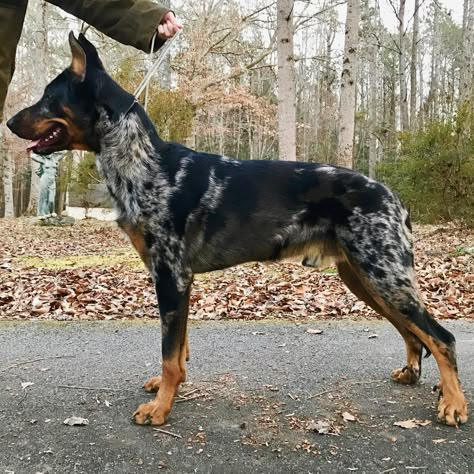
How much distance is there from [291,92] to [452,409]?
35.6 feet

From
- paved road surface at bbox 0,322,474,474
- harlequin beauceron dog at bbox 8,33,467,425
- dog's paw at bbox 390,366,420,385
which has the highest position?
harlequin beauceron dog at bbox 8,33,467,425

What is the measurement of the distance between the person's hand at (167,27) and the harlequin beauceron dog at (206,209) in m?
0.50

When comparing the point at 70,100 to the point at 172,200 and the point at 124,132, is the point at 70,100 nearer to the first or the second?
the point at 124,132

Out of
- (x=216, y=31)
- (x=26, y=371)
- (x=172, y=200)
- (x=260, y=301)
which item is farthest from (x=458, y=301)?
(x=216, y=31)

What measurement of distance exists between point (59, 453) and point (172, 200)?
5.37 feet

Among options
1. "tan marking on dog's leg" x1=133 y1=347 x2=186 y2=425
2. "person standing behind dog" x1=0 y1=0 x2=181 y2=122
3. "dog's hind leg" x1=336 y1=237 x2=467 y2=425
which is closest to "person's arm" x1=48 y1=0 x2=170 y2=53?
"person standing behind dog" x1=0 y1=0 x2=181 y2=122

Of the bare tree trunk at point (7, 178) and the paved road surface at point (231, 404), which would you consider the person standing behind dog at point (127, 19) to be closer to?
the paved road surface at point (231, 404)

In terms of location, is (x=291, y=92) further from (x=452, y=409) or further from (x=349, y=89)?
(x=452, y=409)

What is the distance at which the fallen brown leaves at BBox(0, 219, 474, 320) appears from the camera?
6.06 metres

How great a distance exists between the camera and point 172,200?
3.44 m

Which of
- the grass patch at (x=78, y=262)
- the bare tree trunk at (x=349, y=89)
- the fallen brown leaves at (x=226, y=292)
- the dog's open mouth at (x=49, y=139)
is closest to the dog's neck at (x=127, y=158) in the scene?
the dog's open mouth at (x=49, y=139)

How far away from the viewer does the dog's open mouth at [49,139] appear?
345cm

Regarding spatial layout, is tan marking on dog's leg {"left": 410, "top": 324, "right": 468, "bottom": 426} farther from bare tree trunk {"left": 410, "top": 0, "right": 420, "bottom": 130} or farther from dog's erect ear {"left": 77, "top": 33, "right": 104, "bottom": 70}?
bare tree trunk {"left": 410, "top": 0, "right": 420, "bottom": 130}

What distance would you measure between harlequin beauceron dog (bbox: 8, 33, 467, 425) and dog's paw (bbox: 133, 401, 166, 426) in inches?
3.8
